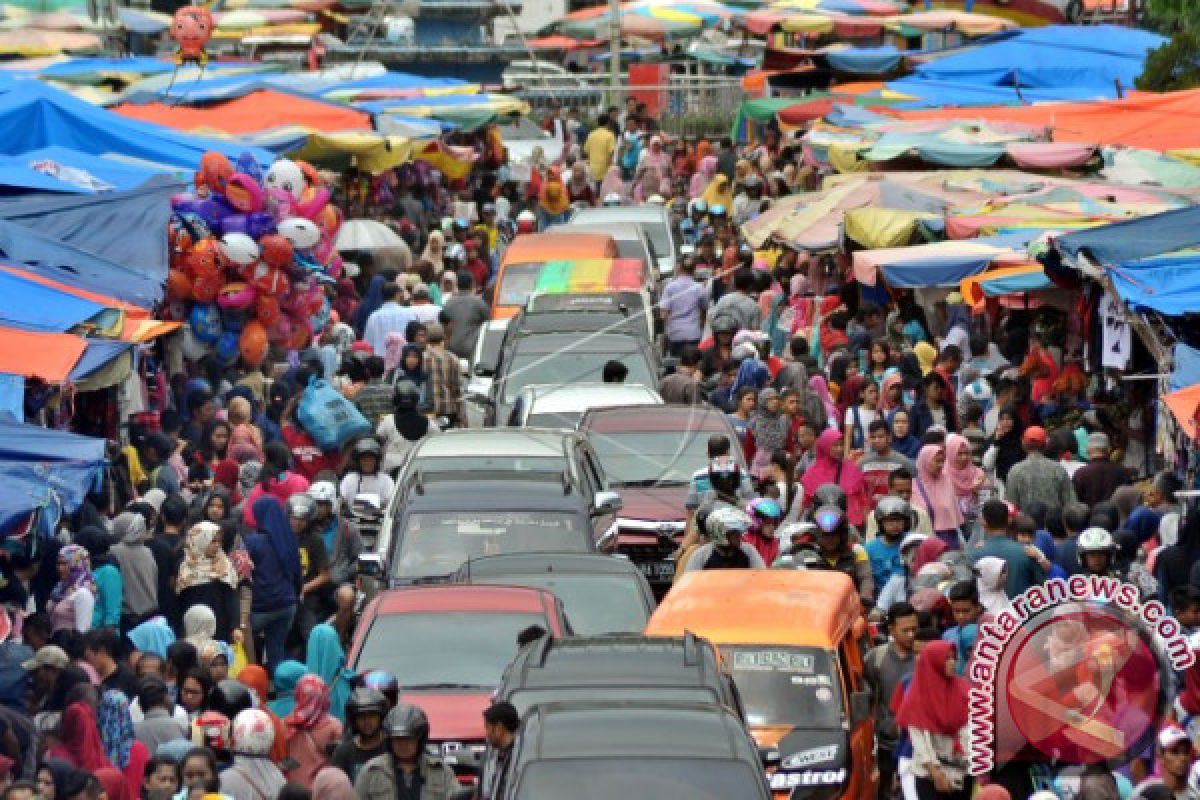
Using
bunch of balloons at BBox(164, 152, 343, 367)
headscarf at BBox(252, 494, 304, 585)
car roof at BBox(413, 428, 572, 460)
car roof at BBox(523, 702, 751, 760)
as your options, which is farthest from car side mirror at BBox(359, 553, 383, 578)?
bunch of balloons at BBox(164, 152, 343, 367)

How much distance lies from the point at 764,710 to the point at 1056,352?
1011 centimetres

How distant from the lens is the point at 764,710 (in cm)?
1297

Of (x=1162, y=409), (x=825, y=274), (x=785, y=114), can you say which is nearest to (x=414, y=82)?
(x=785, y=114)

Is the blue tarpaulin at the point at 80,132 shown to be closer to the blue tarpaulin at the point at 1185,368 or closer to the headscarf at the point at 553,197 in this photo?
the headscarf at the point at 553,197

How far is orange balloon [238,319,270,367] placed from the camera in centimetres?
2280

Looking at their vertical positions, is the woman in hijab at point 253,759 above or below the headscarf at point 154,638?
above

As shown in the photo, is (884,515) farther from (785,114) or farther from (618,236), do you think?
(785,114)

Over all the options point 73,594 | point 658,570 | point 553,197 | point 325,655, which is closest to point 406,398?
point 658,570

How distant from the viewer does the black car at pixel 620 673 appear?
434 inches

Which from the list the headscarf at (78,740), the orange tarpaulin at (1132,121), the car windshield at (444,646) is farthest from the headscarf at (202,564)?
the orange tarpaulin at (1132,121)

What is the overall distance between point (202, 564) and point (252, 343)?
20.8 feet

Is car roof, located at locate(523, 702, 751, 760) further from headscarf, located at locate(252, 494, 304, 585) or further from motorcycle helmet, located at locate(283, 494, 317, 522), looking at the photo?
motorcycle helmet, located at locate(283, 494, 317, 522)

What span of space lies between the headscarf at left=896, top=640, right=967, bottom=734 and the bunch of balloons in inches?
427

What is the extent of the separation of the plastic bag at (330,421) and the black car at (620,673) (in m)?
8.38
